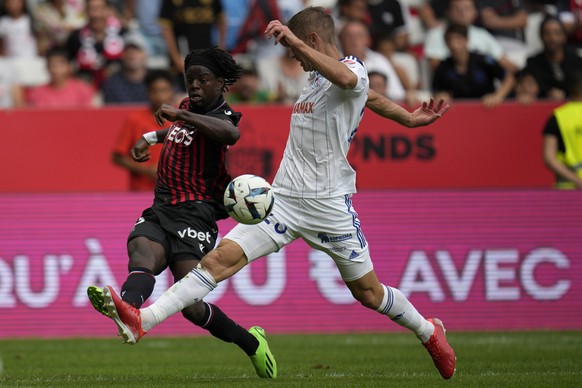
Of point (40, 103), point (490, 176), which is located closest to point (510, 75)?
point (490, 176)

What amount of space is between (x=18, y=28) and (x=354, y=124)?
9402mm

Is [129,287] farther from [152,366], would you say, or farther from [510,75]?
[510,75]

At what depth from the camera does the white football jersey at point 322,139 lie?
7508 mm

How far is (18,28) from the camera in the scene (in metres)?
15.8

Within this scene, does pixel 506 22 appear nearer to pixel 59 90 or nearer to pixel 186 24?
pixel 186 24

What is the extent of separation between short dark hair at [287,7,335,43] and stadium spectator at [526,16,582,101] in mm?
7501

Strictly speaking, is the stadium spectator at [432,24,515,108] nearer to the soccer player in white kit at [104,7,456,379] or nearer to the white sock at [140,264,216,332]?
the soccer player in white kit at [104,7,456,379]

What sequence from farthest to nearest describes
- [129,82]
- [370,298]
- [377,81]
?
[129,82] → [377,81] → [370,298]

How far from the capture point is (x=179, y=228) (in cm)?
771

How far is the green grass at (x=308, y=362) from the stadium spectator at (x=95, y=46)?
466 cm

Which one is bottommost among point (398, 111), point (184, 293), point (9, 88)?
point (9, 88)

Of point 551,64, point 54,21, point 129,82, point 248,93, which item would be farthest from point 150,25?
point 551,64

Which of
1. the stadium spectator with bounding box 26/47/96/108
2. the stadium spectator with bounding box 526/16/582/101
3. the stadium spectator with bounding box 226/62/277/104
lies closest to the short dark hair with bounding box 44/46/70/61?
the stadium spectator with bounding box 26/47/96/108

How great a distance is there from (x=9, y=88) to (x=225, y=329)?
25.5 ft
